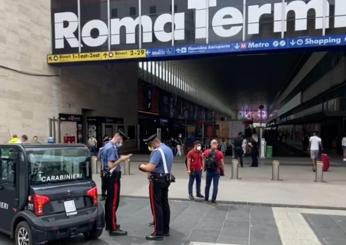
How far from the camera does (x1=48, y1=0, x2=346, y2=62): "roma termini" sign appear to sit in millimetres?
17344

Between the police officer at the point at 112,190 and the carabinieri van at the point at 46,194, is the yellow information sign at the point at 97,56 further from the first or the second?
the carabinieri van at the point at 46,194

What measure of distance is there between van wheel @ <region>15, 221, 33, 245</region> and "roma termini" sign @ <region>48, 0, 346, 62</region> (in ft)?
45.3

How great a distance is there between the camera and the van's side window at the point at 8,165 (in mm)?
6145

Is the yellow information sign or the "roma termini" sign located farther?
the yellow information sign

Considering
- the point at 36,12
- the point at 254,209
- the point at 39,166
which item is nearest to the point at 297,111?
the point at 36,12

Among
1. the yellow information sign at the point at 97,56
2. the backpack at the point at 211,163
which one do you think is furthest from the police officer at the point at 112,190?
the yellow information sign at the point at 97,56

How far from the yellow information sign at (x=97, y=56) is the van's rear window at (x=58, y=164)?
12979 mm

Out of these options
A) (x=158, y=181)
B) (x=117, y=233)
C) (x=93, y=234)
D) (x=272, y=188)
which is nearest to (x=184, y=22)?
(x=272, y=188)

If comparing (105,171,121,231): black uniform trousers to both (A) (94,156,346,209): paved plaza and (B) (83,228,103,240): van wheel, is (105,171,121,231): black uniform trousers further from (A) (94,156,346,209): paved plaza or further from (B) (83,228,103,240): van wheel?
(A) (94,156,346,209): paved plaza

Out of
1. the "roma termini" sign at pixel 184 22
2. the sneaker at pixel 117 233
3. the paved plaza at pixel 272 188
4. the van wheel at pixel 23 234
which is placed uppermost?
the "roma termini" sign at pixel 184 22

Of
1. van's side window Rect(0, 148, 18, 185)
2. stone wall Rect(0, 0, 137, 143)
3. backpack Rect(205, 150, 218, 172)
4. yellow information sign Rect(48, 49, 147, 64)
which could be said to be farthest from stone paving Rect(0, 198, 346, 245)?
yellow information sign Rect(48, 49, 147, 64)

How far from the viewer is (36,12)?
64.9ft

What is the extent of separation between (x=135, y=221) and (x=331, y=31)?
12.9 m

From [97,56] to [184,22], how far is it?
453 cm
